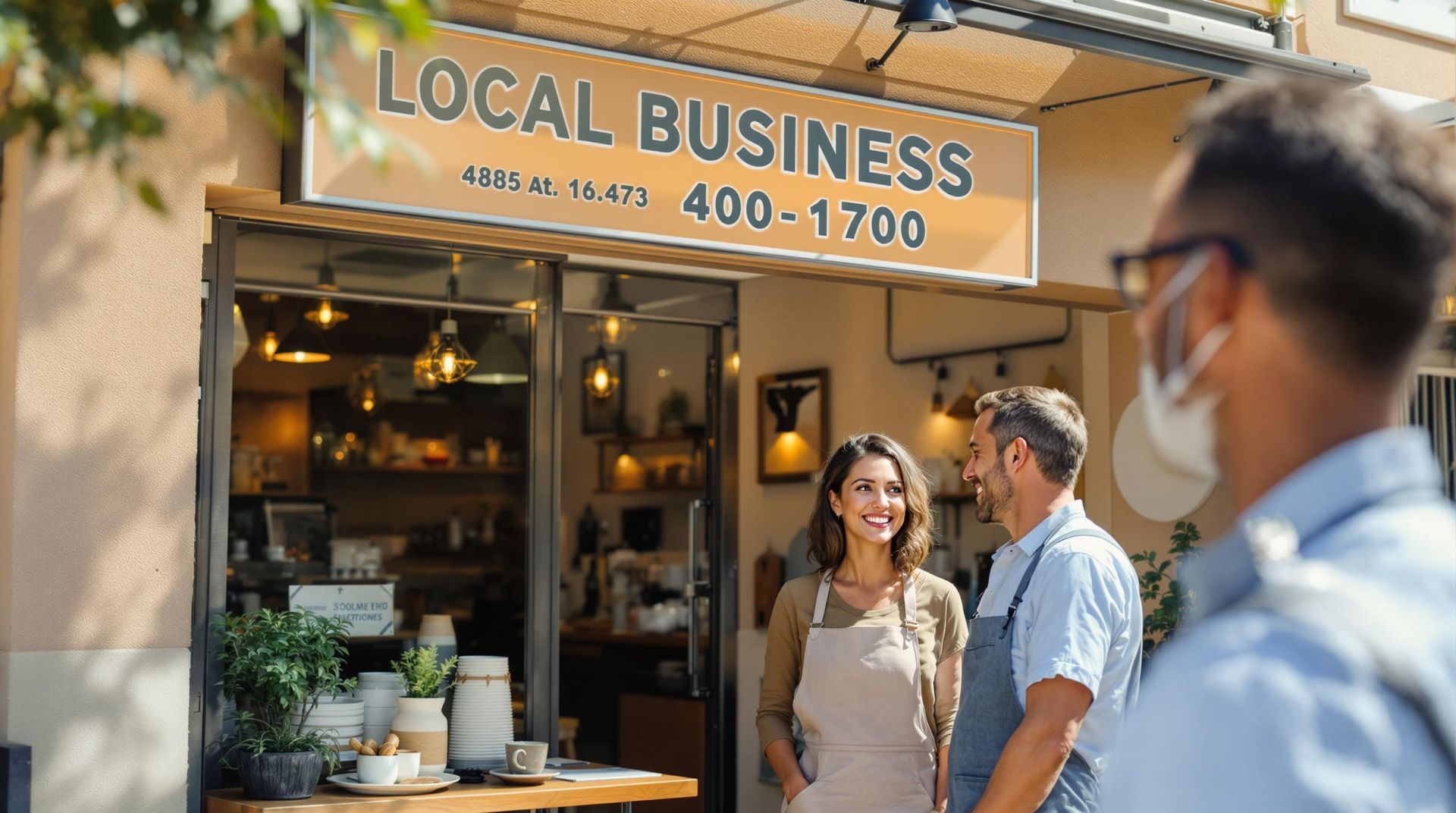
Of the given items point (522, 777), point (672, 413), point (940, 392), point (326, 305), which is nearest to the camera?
point (522, 777)

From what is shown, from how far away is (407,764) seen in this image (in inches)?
175

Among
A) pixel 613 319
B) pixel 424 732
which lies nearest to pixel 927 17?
pixel 613 319

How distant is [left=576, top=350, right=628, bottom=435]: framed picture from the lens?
9.99 meters

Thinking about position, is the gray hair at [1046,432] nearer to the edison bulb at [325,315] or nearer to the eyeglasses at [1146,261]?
the eyeglasses at [1146,261]

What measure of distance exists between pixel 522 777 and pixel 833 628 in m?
1.05

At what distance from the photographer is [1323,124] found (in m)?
1.06

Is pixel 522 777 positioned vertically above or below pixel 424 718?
below

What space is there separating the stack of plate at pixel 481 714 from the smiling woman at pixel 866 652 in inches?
39.2

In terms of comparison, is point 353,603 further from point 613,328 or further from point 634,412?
point 634,412

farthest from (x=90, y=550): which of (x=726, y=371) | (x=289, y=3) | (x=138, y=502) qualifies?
(x=726, y=371)

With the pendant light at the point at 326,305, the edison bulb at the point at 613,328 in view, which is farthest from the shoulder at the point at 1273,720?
the edison bulb at the point at 613,328

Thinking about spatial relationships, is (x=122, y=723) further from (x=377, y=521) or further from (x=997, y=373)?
(x=377, y=521)

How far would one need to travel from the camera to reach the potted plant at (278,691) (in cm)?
423

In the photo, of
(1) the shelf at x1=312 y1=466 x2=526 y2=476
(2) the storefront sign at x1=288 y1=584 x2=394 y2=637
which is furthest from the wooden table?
(1) the shelf at x1=312 y1=466 x2=526 y2=476
